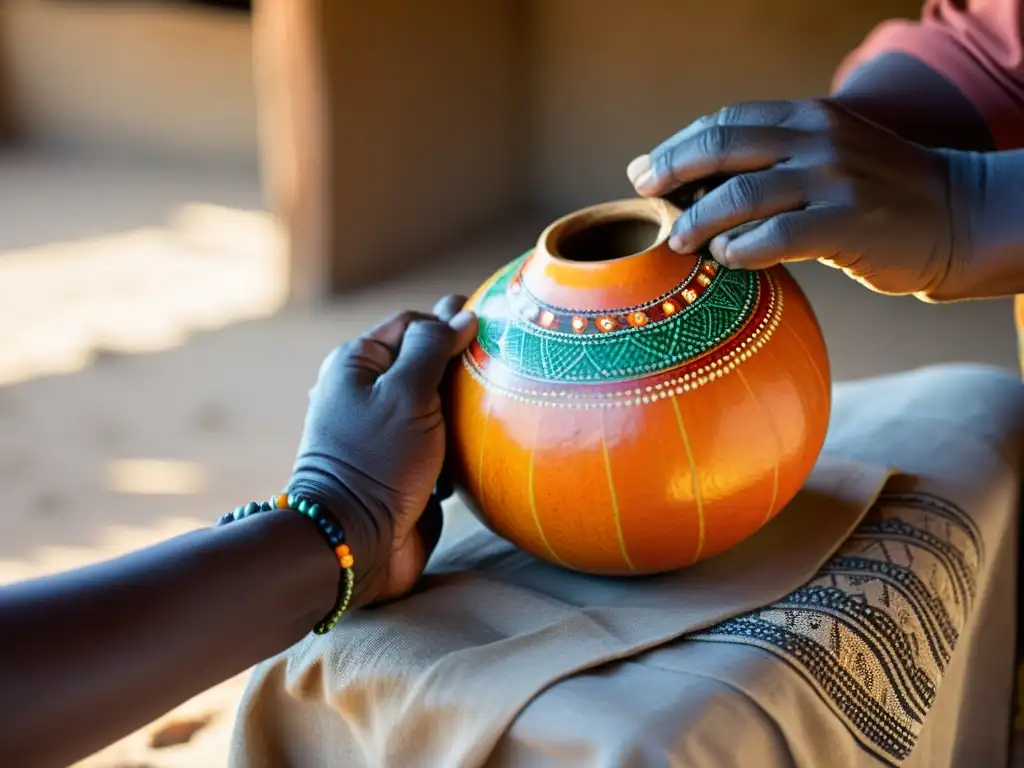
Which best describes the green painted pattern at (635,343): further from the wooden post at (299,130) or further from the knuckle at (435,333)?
the wooden post at (299,130)

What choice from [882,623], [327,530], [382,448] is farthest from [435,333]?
[882,623]

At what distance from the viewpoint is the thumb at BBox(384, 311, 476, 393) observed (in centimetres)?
110

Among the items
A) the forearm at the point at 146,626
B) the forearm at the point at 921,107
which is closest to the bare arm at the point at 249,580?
the forearm at the point at 146,626

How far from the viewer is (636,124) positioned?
4.47 meters

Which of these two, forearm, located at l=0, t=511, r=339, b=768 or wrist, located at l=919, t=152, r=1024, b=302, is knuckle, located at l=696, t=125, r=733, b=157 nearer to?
wrist, located at l=919, t=152, r=1024, b=302

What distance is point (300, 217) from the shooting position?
3.81m

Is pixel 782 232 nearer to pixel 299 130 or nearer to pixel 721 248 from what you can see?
pixel 721 248

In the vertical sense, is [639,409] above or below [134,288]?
above

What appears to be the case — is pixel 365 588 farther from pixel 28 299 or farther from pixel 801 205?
pixel 28 299

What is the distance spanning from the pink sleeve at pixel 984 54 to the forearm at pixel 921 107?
2 centimetres

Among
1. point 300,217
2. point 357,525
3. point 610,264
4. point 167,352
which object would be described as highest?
point 610,264

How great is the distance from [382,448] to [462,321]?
0.18 meters

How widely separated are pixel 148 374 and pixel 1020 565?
2.65m

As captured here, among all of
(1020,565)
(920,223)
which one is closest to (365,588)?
(920,223)
